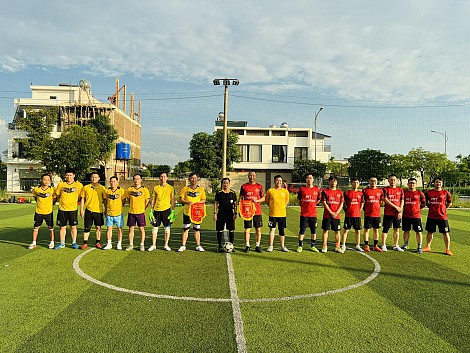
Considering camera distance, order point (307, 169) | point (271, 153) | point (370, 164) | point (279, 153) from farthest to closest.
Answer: point (279, 153)
point (271, 153)
point (307, 169)
point (370, 164)

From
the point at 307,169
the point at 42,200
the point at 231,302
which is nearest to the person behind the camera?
the point at 231,302

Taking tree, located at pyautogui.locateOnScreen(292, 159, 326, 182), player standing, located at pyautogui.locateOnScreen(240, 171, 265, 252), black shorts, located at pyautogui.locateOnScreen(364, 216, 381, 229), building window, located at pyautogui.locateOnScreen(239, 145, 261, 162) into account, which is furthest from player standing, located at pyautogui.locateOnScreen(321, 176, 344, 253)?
building window, located at pyautogui.locateOnScreen(239, 145, 261, 162)

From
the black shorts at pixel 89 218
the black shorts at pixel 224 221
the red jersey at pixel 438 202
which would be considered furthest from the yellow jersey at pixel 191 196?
the red jersey at pixel 438 202

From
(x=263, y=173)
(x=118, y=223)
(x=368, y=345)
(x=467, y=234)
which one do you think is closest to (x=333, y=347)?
(x=368, y=345)

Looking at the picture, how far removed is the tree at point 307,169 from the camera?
40625 mm

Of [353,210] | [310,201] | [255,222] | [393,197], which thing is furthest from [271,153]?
[255,222]

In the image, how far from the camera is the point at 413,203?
8570 mm

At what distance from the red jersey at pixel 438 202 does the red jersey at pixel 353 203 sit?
1.79 m

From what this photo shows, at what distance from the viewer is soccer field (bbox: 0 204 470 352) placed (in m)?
3.69

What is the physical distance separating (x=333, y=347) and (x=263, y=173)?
137ft

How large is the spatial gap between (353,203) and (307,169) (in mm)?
33424

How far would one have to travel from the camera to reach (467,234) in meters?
11.6

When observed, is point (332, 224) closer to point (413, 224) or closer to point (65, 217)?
point (413, 224)

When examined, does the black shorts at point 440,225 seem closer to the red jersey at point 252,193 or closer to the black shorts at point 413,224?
the black shorts at point 413,224
